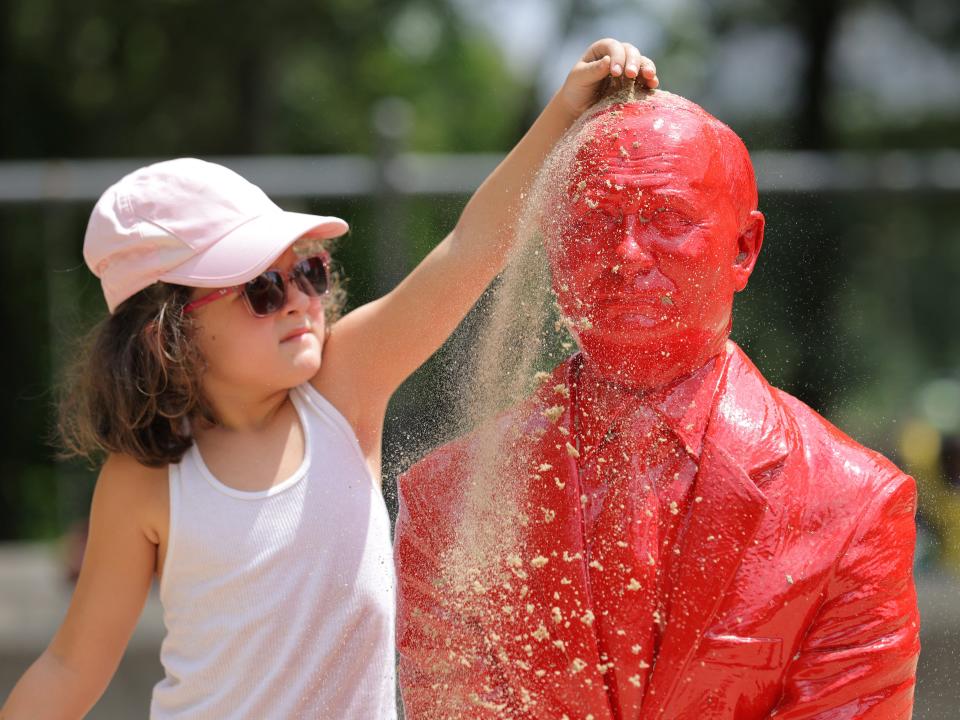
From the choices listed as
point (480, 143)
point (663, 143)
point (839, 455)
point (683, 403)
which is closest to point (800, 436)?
point (839, 455)

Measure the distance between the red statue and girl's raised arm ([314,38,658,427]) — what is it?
0.38ft

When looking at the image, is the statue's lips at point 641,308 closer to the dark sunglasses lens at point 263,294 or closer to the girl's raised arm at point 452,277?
the girl's raised arm at point 452,277

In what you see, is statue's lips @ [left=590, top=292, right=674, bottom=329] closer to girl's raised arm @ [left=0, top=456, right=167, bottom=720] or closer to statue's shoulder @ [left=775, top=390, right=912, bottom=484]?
statue's shoulder @ [left=775, top=390, right=912, bottom=484]

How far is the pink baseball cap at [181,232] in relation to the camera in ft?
6.85

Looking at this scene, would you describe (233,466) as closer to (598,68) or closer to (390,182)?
(598,68)

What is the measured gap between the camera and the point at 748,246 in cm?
189

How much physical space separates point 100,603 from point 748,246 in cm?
126

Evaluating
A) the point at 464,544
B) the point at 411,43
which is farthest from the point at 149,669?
the point at 411,43

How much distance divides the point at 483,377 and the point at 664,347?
348mm

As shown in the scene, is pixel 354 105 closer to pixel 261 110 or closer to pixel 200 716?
pixel 261 110

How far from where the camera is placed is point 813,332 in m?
3.08

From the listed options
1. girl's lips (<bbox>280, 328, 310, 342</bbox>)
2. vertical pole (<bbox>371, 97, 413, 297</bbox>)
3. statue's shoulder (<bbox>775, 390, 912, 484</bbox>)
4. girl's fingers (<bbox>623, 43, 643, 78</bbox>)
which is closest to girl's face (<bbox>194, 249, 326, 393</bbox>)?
girl's lips (<bbox>280, 328, 310, 342</bbox>)

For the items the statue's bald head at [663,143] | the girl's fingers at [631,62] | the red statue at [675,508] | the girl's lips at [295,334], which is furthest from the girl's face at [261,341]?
the girl's fingers at [631,62]

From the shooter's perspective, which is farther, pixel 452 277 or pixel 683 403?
pixel 452 277
